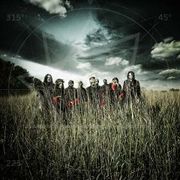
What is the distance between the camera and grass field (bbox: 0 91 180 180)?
2.29 m

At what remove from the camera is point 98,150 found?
243cm

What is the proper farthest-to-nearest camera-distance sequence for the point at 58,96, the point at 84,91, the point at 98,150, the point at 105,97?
the point at 84,91
the point at 58,96
the point at 105,97
the point at 98,150

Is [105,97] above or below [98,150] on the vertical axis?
above

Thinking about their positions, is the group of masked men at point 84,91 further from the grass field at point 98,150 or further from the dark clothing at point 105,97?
the grass field at point 98,150

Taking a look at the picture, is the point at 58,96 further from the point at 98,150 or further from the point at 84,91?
the point at 98,150

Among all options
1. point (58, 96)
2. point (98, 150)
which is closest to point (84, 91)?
point (58, 96)

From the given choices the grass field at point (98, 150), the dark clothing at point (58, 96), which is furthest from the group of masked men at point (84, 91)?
the grass field at point (98, 150)

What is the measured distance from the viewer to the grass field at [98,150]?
2285mm

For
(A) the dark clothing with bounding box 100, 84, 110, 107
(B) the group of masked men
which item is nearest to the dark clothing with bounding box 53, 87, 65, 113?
(B) the group of masked men

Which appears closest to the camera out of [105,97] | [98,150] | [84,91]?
[98,150]

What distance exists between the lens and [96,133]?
248 centimetres

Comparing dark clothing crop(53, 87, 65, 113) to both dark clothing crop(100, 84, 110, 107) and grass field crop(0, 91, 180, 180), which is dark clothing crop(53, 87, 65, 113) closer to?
dark clothing crop(100, 84, 110, 107)

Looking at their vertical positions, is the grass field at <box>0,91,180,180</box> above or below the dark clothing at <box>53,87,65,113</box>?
below

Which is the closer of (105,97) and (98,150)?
(98,150)
